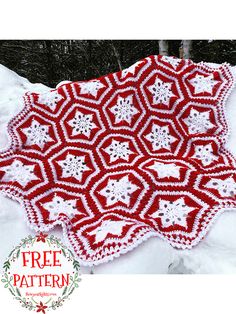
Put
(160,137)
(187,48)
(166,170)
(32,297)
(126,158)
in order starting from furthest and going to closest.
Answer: (187,48)
(160,137)
(126,158)
(166,170)
(32,297)

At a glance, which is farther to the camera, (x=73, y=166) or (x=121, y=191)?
(x=73, y=166)

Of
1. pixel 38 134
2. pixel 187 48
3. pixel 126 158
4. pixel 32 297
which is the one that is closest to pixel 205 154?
pixel 126 158

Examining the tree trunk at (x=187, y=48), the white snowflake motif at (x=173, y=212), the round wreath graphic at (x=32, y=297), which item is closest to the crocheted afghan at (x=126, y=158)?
the white snowflake motif at (x=173, y=212)

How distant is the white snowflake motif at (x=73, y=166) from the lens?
4.90 ft

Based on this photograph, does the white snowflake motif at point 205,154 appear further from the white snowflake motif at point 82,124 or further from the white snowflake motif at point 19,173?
the white snowflake motif at point 19,173

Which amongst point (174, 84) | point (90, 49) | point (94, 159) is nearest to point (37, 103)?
point (94, 159)

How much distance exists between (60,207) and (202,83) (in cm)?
88

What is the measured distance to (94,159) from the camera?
1.55 m

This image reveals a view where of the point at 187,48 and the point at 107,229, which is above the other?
the point at 187,48

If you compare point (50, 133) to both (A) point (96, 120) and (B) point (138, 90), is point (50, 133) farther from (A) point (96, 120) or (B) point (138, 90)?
(B) point (138, 90)

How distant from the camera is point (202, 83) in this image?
1.78 metres

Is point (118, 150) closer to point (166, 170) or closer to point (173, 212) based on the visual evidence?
point (166, 170)

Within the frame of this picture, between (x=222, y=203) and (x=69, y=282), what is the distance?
0.60m

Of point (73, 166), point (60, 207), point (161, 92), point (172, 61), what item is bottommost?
point (60, 207)
